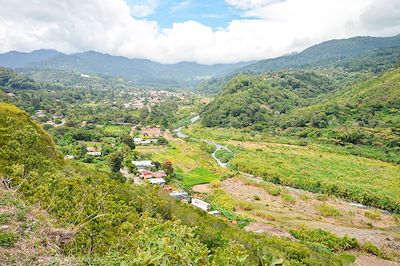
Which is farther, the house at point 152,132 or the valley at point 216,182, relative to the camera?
the house at point 152,132

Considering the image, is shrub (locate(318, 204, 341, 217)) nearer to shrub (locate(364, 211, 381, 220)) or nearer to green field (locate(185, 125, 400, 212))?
shrub (locate(364, 211, 381, 220))

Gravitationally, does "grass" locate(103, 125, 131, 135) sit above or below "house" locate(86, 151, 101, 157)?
below

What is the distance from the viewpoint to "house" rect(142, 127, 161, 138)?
217 ft

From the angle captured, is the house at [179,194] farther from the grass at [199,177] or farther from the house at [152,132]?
the house at [152,132]

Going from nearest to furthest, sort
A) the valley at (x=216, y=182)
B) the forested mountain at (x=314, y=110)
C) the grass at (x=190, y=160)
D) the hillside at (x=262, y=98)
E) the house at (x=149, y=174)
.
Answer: the valley at (x=216, y=182)
the house at (x=149, y=174)
the grass at (x=190, y=160)
the forested mountain at (x=314, y=110)
the hillside at (x=262, y=98)

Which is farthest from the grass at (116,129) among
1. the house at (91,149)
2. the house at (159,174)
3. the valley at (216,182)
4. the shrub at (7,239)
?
the shrub at (7,239)

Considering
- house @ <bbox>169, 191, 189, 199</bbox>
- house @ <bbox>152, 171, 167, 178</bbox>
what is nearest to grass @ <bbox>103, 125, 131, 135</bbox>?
house @ <bbox>152, 171, 167, 178</bbox>

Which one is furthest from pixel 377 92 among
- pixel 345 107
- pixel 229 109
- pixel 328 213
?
→ pixel 328 213

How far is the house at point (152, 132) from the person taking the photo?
6612cm

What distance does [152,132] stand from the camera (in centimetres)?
6981

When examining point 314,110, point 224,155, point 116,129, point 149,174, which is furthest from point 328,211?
point 314,110

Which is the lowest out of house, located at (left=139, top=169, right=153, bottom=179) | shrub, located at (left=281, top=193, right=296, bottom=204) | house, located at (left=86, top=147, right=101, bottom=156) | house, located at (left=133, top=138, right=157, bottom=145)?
shrub, located at (left=281, top=193, right=296, bottom=204)

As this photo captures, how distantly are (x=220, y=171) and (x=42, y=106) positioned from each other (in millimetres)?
59237

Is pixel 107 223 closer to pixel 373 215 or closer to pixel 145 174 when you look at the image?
pixel 145 174
